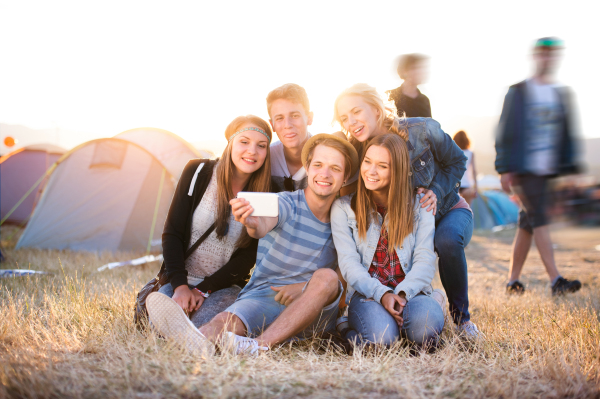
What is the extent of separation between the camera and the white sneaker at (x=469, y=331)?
2.47 m

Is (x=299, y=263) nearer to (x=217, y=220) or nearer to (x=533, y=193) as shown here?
(x=217, y=220)

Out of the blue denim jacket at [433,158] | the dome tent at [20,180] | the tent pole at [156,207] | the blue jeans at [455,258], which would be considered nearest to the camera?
the blue jeans at [455,258]

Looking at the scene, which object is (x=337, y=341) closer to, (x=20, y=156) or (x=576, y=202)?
(x=576, y=202)

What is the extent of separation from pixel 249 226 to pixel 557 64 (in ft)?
8.63

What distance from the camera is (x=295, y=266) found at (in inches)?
Result: 101

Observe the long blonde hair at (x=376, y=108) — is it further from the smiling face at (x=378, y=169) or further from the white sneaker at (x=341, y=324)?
the white sneaker at (x=341, y=324)

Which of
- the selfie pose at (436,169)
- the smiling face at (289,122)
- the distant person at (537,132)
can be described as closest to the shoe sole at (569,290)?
the distant person at (537,132)

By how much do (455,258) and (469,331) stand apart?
45 cm

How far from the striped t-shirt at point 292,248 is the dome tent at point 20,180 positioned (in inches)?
284

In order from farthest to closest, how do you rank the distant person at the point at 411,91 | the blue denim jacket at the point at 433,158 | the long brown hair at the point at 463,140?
the long brown hair at the point at 463,140 < the distant person at the point at 411,91 < the blue denim jacket at the point at 433,158

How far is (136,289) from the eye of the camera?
3.52 m

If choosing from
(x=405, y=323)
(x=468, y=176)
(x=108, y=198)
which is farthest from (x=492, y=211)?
(x=405, y=323)

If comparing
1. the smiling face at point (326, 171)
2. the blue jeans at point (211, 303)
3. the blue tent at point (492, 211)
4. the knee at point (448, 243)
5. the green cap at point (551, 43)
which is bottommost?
the blue tent at point (492, 211)

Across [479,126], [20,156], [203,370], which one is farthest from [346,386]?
[479,126]
